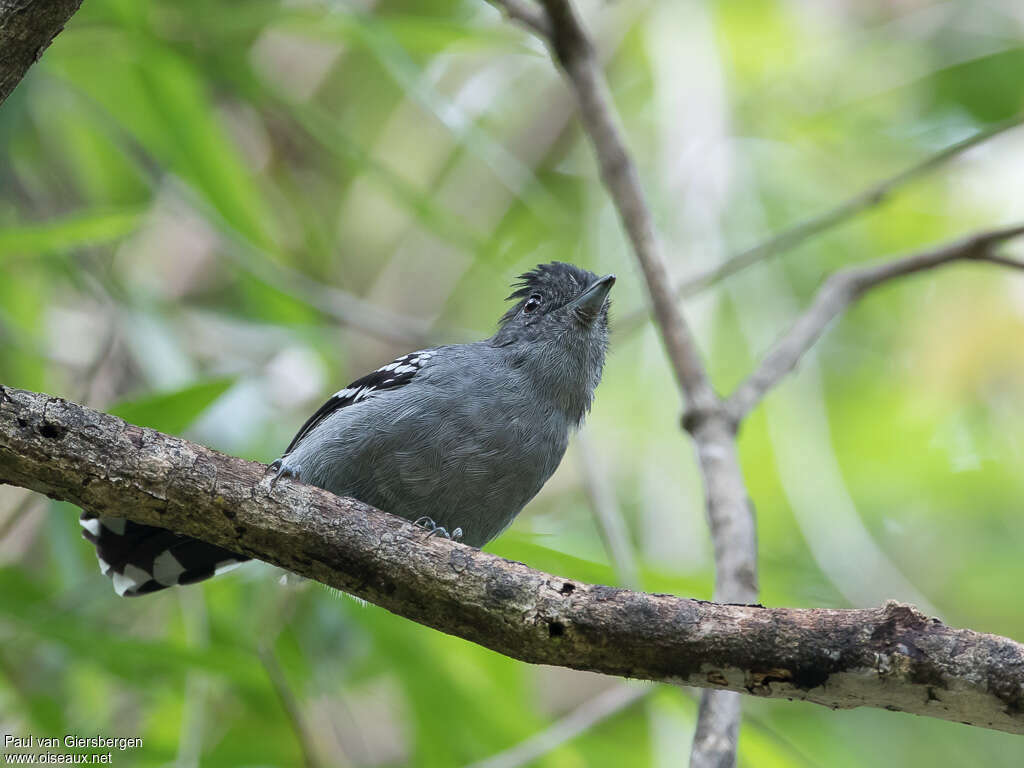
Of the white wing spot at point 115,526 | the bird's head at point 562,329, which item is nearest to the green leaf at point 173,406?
the white wing spot at point 115,526

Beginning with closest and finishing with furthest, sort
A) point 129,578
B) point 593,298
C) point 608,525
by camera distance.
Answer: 1. point 129,578
2. point 593,298
3. point 608,525

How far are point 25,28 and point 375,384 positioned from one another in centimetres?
213

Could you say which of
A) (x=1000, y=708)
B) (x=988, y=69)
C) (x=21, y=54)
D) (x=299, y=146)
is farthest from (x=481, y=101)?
(x=1000, y=708)

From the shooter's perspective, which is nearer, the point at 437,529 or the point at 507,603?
the point at 507,603

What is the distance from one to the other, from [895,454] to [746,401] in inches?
151

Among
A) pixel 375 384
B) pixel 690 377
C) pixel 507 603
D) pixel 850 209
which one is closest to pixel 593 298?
pixel 690 377

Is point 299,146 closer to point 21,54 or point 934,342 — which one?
point 934,342

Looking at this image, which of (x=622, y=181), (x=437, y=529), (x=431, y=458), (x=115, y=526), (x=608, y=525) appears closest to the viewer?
(x=437, y=529)

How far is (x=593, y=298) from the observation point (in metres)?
4.45

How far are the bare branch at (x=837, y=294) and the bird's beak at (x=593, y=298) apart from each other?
2.37 feet

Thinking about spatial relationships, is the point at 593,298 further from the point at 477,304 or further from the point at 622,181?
the point at 477,304

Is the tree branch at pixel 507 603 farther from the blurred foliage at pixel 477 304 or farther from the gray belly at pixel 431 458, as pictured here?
the blurred foliage at pixel 477 304

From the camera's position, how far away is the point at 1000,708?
227cm

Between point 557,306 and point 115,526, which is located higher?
point 557,306
